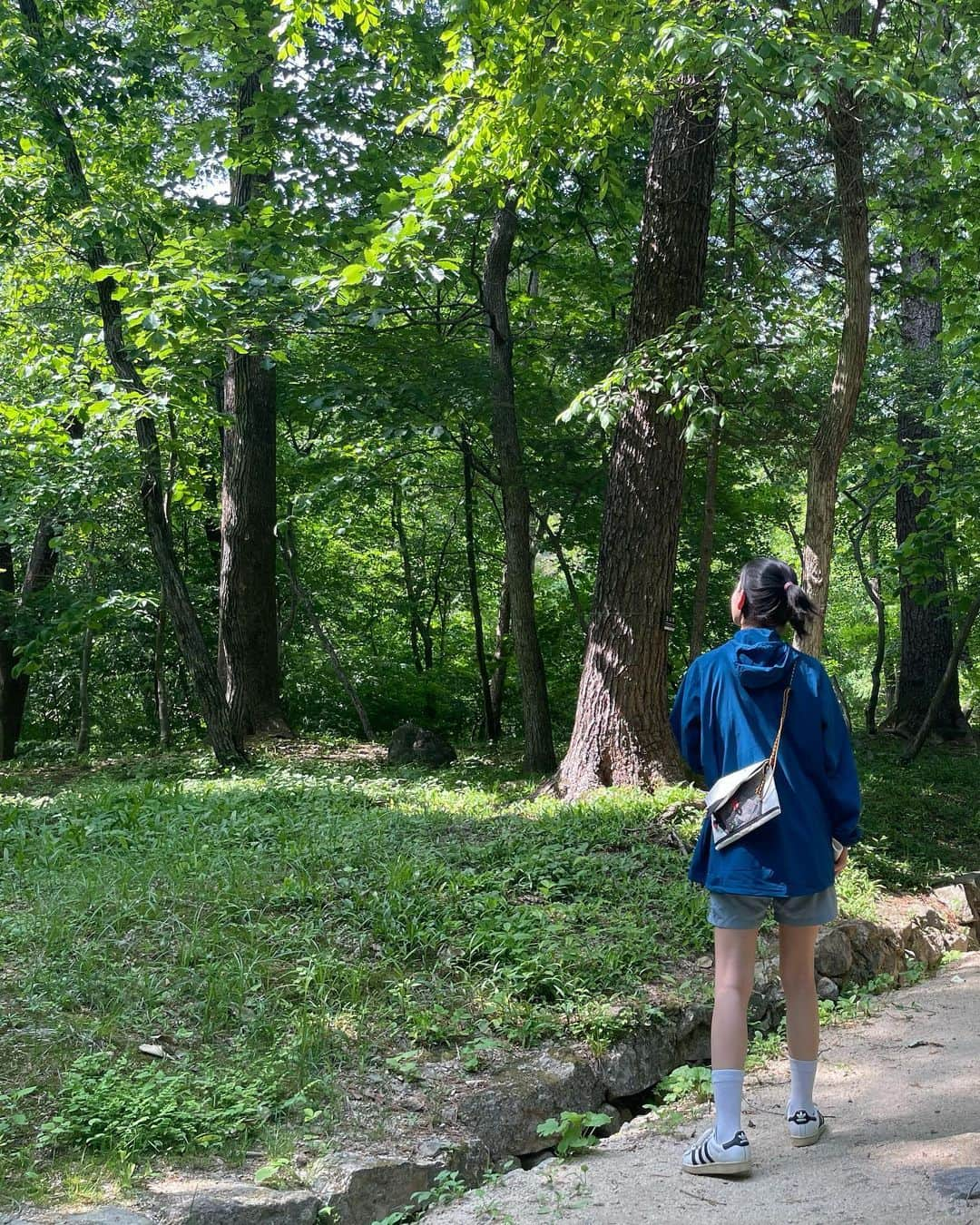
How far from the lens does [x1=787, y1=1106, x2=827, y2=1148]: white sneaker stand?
352 centimetres

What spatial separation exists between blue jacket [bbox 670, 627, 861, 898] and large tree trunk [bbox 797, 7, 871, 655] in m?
3.74

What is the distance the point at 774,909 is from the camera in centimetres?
334

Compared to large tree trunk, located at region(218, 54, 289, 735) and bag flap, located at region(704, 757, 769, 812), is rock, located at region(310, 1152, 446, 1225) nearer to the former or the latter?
bag flap, located at region(704, 757, 769, 812)

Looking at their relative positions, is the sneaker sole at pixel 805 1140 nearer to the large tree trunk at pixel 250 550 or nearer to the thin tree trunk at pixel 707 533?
the thin tree trunk at pixel 707 533

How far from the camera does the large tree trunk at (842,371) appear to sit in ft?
23.0

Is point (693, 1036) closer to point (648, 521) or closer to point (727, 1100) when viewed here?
point (727, 1100)

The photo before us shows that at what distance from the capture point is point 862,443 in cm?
1339

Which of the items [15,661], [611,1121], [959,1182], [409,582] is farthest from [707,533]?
[15,661]

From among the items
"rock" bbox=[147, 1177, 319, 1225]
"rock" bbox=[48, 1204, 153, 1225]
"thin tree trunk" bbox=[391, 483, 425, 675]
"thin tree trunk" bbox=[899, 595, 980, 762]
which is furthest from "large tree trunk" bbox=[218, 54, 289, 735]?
"rock" bbox=[48, 1204, 153, 1225]

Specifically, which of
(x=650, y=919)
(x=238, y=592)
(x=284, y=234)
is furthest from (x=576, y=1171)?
(x=238, y=592)

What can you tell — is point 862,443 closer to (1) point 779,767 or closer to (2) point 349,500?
(2) point 349,500

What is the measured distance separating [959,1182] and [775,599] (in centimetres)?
188

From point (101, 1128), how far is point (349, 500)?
12533 mm

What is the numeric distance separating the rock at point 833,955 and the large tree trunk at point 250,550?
774cm
